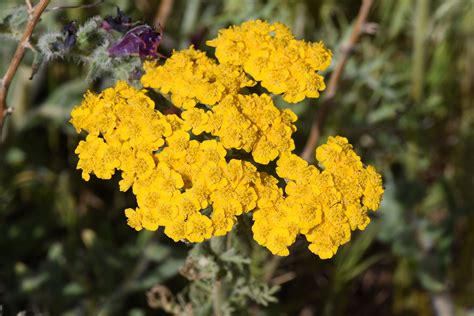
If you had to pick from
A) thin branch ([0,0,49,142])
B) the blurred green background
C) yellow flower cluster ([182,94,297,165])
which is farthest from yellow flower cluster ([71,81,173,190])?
the blurred green background

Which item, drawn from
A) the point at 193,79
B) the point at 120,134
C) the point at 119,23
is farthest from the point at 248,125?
the point at 119,23

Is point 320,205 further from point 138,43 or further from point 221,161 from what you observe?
point 138,43

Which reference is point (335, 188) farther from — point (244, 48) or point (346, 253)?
point (346, 253)

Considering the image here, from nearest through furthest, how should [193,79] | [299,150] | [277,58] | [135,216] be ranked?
[135,216] → [193,79] → [277,58] → [299,150]

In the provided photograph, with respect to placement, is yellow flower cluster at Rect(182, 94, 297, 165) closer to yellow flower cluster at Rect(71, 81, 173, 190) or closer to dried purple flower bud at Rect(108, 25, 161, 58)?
yellow flower cluster at Rect(71, 81, 173, 190)

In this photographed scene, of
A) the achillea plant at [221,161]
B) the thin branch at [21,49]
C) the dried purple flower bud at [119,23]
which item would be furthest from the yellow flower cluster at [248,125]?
the thin branch at [21,49]

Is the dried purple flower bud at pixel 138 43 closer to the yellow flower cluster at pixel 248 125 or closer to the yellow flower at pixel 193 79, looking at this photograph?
the yellow flower at pixel 193 79

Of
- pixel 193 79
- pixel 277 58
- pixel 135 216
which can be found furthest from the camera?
pixel 277 58

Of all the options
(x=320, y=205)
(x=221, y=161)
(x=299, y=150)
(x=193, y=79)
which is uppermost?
(x=193, y=79)
